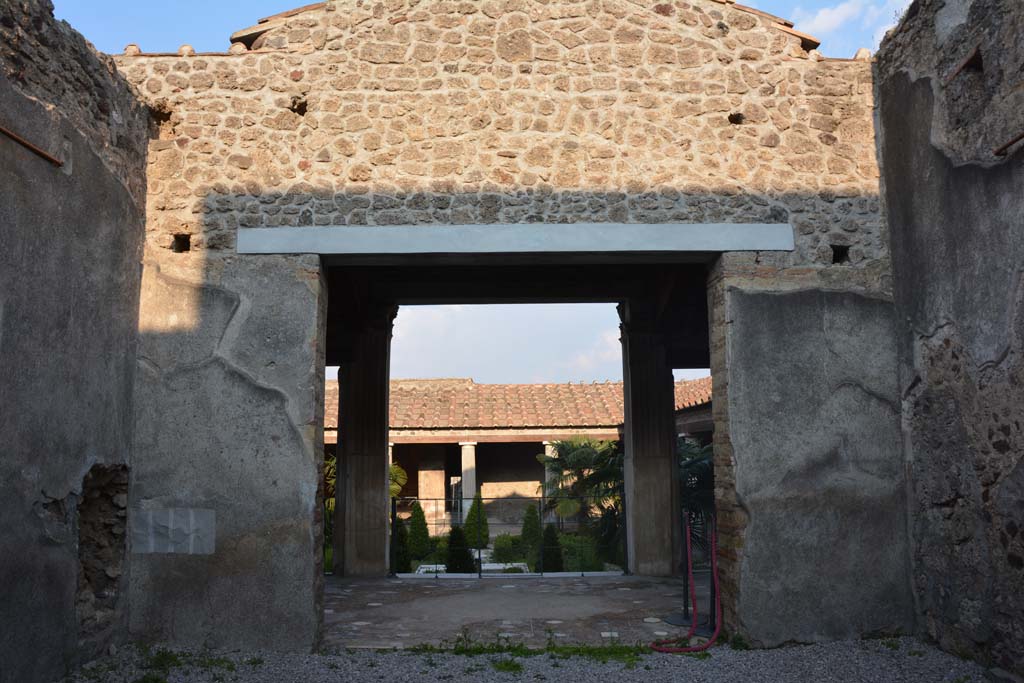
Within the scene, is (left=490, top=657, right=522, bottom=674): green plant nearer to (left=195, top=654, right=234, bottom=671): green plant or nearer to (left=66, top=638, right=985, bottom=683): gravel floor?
(left=66, top=638, right=985, bottom=683): gravel floor

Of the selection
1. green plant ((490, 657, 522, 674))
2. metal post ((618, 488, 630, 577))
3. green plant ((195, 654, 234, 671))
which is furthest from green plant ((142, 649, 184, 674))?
metal post ((618, 488, 630, 577))

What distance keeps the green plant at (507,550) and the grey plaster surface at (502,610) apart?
22.2 feet

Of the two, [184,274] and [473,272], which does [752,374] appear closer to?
[184,274]

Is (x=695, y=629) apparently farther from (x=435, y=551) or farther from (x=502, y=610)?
(x=435, y=551)

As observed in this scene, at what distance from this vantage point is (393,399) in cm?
2197

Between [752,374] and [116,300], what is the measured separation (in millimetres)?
4116

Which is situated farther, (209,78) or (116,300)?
(209,78)

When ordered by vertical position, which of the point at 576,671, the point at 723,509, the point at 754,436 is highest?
the point at 754,436

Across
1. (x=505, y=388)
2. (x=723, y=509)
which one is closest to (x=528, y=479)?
(x=505, y=388)

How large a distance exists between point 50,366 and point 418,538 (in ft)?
36.1

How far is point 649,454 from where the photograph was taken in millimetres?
10312

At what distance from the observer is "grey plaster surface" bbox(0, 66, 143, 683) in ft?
14.0

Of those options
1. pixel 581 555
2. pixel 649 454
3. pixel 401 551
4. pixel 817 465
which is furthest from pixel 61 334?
pixel 581 555

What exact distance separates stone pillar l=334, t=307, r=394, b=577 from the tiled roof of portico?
8.71 metres
